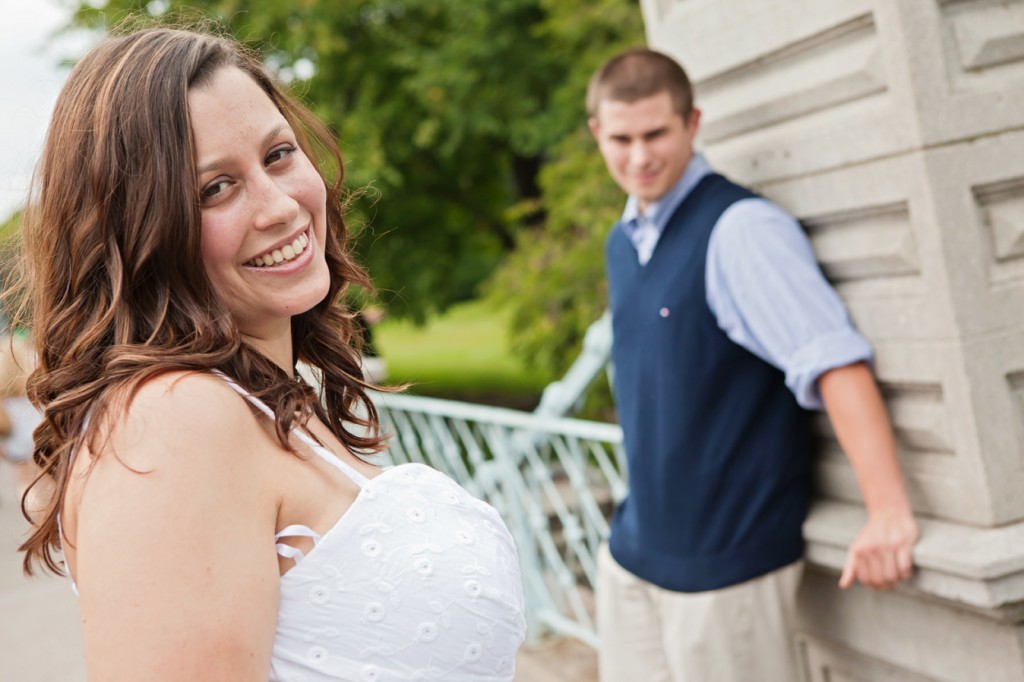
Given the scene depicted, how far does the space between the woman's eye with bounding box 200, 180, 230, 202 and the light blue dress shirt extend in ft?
4.64

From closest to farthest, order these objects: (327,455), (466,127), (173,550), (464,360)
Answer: (173,550), (327,455), (466,127), (464,360)

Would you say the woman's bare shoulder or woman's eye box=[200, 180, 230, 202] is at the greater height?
woman's eye box=[200, 180, 230, 202]

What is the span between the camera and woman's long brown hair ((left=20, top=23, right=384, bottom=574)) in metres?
1.41

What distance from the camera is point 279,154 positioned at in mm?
1606

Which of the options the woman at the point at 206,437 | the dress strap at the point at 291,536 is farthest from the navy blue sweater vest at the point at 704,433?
the dress strap at the point at 291,536

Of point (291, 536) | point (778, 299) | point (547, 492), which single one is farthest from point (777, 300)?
point (547, 492)

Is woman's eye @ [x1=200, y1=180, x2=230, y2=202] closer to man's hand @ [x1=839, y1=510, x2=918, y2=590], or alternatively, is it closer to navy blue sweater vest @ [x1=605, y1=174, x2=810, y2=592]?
navy blue sweater vest @ [x1=605, y1=174, x2=810, y2=592]

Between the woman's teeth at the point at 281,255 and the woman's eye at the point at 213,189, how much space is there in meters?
0.12

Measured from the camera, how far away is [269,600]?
135cm

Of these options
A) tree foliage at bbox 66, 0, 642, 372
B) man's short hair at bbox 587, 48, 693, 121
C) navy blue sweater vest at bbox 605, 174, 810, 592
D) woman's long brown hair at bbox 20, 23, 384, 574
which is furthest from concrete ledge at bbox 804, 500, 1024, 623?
tree foliage at bbox 66, 0, 642, 372

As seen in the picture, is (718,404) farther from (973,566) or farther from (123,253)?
(123,253)

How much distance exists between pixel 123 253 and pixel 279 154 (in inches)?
11.7

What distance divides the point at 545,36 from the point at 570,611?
6.00 metres

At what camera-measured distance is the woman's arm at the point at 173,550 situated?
1.25m
